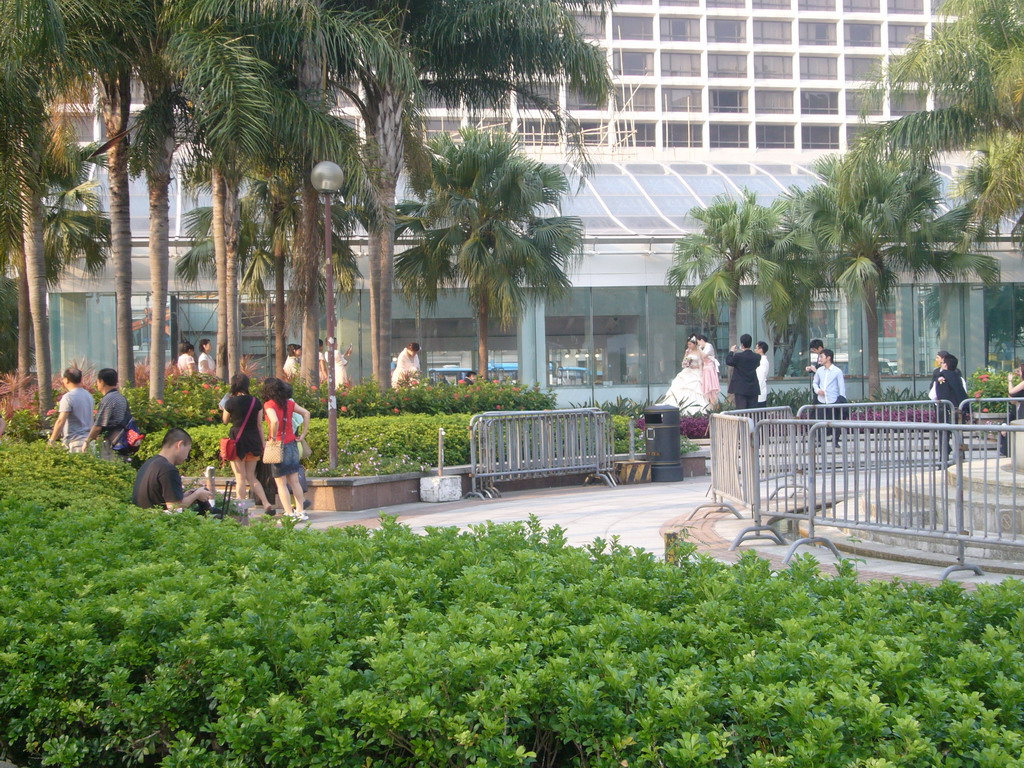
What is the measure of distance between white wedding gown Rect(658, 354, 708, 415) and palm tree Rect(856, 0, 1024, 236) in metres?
5.91

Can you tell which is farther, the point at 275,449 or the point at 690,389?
the point at 690,389

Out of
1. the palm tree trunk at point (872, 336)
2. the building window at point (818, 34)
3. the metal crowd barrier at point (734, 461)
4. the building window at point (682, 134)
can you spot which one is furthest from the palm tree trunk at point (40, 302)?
the building window at point (818, 34)

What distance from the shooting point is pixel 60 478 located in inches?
357

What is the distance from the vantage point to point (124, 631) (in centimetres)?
390

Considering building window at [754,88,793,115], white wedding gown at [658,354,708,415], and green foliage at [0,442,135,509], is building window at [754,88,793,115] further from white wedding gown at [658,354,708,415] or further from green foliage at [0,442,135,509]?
green foliage at [0,442,135,509]

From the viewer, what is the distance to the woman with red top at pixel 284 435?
11.7 metres

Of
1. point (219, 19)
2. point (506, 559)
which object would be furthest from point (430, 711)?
point (219, 19)

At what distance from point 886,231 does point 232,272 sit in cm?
1508

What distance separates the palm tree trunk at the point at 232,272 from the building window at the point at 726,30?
55.9 meters

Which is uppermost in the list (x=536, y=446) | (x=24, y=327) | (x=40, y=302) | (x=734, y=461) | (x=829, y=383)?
(x=40, y=302)

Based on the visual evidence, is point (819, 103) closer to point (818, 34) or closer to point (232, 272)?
point (818, 34)

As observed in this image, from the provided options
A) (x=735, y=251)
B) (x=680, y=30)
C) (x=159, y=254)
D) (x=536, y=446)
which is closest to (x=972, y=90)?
(x=735, y=251)

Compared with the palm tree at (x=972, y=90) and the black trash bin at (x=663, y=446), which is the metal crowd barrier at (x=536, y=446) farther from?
the palm tree at (x=972, y=90)

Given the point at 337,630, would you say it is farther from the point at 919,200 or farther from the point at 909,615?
the point at 919,200
